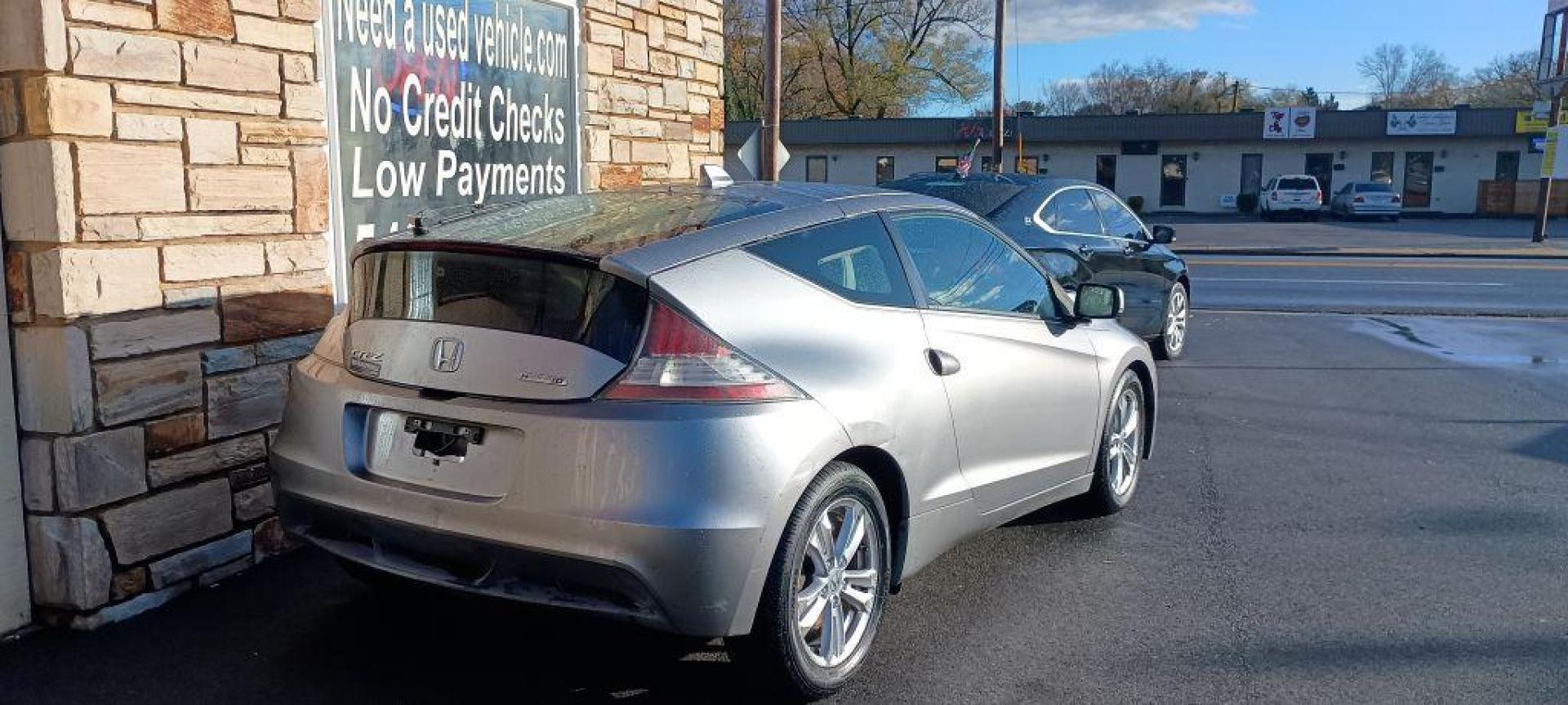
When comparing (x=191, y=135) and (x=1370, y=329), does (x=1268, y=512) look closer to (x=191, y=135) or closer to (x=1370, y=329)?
(x=191, y=135)

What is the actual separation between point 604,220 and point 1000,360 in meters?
1.61

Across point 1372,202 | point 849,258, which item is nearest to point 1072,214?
point 849,258

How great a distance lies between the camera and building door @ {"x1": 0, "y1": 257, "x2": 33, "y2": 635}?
13.9ft

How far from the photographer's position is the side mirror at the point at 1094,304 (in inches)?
218

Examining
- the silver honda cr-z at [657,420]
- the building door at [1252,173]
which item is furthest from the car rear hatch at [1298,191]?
the silver honda cr-z at [657,420]

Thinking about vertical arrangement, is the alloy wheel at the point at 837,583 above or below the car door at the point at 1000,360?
below

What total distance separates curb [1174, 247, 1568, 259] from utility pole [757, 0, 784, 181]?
58.6 feet

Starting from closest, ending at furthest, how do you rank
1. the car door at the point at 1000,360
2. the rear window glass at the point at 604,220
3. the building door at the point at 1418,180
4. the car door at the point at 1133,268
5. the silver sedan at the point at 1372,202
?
1. the rear window glass at the point at 604,220
2. the car door at the point at 1000,360
3. the car door at the point at 1133,268
4. the silver sedan at the point at 1372,202
5. the building door at the point at 1418,180

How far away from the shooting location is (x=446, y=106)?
6.41 meters

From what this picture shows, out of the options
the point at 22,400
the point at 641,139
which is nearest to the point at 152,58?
the point at 22,400

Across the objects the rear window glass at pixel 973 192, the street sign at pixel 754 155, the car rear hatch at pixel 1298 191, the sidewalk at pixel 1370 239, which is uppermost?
the street sign at pixel 754 155

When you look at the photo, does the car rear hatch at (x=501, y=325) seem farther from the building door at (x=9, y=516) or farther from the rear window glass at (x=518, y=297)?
the building door at (x=9, y=516)

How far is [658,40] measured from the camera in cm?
836

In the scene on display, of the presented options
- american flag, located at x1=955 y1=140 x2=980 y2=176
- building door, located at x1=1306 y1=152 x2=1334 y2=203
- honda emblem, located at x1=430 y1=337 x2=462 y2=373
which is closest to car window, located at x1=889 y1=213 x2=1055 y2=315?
honda emblem, located at x1=430 y1=337 x2=462 y2=373
